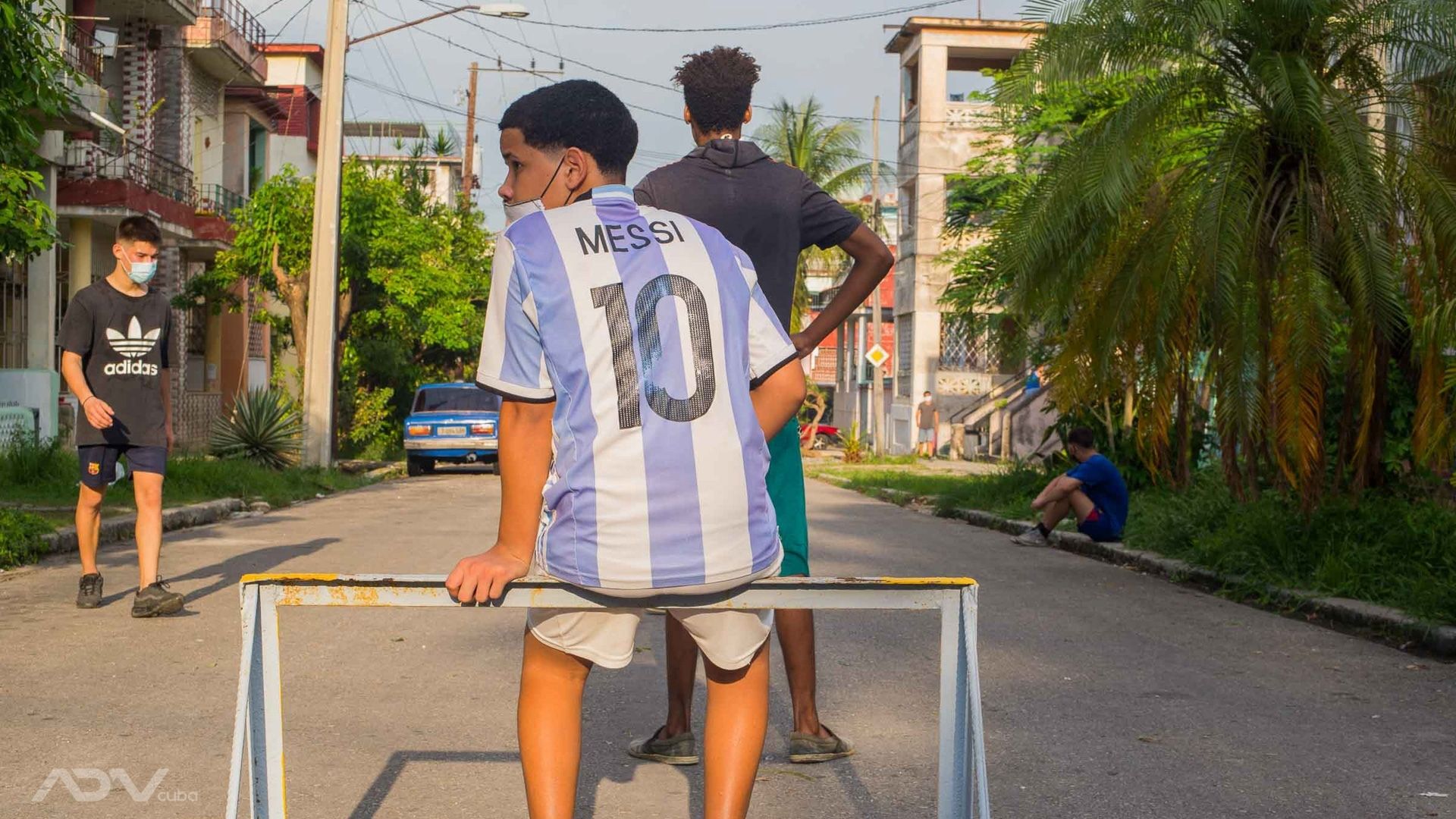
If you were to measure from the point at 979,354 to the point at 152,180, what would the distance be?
78.6ft

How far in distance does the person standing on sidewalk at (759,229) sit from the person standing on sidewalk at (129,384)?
382 cm

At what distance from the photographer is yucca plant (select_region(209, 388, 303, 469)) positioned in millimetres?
21094

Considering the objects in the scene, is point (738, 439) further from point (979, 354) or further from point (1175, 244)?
point (979, 354)

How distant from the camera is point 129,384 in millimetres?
7578

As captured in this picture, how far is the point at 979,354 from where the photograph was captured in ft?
142

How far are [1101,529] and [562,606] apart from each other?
1028cm

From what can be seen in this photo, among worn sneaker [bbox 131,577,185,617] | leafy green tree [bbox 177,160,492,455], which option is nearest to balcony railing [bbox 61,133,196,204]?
leafy green tree [bbox 177,160,492,455]

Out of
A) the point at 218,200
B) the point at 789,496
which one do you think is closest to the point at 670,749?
the point at 789,496

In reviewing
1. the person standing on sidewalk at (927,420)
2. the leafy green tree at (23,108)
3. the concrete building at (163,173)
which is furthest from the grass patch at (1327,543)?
the person standing on sidewalk at (927,420)

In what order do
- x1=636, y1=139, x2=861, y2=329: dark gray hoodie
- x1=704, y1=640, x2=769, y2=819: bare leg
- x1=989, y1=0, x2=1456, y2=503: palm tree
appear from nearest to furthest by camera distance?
x1=704, y1=640, x2=769, y2=819: bare leg
x1=636, y1=139, x2=861, y2=329: dark gray hoodie
x1=989, y1=0, x2=1456, y2=503: palm tree

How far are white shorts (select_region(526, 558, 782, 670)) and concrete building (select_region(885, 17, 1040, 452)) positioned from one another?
3963 centimetres

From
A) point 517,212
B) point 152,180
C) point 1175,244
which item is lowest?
point 517,212

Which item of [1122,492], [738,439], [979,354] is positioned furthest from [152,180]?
[738,439]

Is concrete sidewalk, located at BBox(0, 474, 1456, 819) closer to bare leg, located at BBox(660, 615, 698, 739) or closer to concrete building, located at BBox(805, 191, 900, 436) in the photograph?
bare leg, located at BBox(660, 615, 698, 739)
